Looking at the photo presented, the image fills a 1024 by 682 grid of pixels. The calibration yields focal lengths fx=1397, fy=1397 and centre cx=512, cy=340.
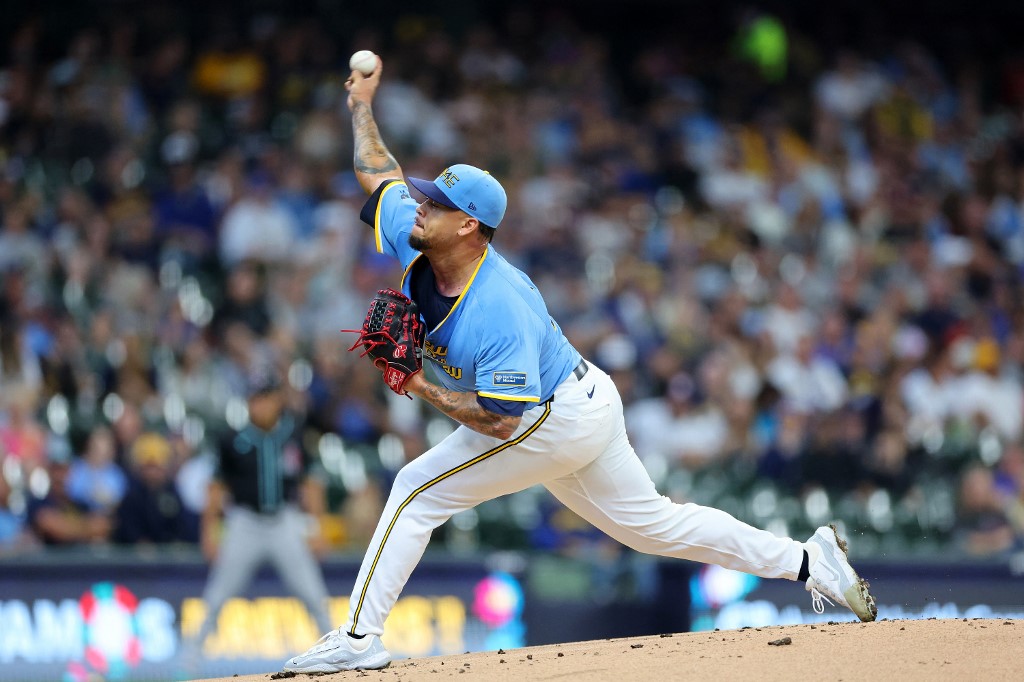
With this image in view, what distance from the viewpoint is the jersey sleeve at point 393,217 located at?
5742mm

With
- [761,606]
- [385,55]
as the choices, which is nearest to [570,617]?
[761,606]

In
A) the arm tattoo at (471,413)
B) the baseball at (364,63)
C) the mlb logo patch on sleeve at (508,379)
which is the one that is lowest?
the arm tattoo at (471,413)

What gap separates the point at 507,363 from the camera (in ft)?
17.3

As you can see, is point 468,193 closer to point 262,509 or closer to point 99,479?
point 262,509

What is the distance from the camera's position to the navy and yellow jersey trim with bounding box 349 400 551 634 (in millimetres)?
5477

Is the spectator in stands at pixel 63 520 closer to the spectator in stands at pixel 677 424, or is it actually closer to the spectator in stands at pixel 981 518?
the spectator in stands at pixel 677 424

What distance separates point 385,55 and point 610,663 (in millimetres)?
10154

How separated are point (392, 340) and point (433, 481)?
620 millimetres

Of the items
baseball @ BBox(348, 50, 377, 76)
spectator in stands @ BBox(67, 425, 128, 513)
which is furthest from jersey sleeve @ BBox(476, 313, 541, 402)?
spectator in stands @ BBox(67, 425, 128, 513)

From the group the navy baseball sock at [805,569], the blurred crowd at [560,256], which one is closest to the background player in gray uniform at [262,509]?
the blurred crowd at [560,256]

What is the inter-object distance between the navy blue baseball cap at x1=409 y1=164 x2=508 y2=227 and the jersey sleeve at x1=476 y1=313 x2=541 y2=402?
16.6 inches

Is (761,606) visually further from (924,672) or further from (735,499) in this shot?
(924,672)

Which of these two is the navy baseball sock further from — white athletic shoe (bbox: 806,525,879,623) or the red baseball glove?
the red baseball glove

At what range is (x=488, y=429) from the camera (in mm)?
5363
